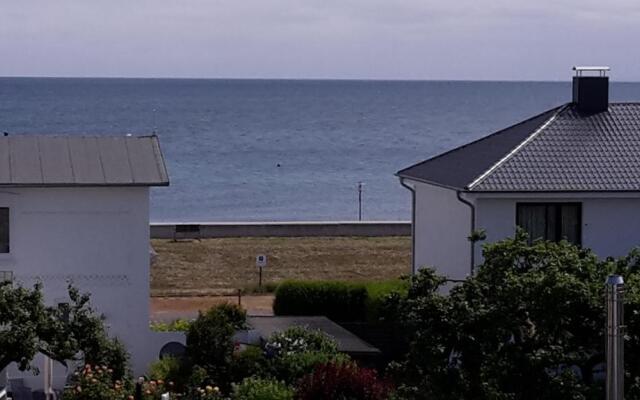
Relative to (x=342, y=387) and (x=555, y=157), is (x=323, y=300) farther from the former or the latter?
(x=342, y=387)

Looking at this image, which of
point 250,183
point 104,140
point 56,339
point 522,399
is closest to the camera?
point 522,399

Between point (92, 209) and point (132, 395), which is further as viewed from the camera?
point (92, 209)

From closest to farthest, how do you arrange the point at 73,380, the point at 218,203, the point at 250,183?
the point at 73,380 → the point at 218,203 → the point at 250,183

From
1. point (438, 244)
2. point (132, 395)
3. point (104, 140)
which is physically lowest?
point (132, 395)

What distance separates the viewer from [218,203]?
287 ft

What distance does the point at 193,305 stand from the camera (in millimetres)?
36688

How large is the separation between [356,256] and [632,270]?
30.6m

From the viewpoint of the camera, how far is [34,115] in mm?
171625

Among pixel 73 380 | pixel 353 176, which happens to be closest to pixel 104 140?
pixel 73 380

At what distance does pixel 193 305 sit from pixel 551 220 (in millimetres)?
12751

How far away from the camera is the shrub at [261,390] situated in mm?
20578

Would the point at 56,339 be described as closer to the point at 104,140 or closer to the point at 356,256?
the point at 104,140

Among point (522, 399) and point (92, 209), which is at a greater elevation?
point (92, 209)

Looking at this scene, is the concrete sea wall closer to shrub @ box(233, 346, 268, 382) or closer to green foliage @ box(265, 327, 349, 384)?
green foliage @ box(265, 327, 349, 384)
